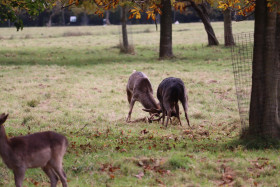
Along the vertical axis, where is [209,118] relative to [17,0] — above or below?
below

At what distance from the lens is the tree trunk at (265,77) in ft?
→ 28.0

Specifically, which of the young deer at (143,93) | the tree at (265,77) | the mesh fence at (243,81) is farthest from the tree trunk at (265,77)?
the young deer at (143,93)

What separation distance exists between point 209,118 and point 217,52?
15836 mm

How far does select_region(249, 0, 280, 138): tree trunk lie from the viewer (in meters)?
8.53

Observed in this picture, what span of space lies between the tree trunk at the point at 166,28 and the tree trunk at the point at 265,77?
1642 centimetres

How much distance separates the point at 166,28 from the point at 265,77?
55.3 feet

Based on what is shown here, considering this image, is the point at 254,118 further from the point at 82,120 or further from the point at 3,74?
the point at 3,74

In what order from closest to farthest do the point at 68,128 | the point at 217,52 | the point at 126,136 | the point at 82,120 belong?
1. the point at 126,136
2. the point at 68,128
3. the point at 82,120
4. the point at 217,52

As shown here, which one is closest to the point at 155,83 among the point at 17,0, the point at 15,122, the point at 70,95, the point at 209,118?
the point at 70,95

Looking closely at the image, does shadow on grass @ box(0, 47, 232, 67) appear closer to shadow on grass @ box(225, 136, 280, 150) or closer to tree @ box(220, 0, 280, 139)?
tree @ box(220, 0, 280, 139)

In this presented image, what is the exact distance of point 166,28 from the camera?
25.1 m

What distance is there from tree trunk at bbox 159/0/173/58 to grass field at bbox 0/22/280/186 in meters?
→ 0.79

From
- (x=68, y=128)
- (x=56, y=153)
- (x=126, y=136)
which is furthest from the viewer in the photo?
(x=68, y=128)

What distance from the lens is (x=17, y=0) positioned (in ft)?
32.5
